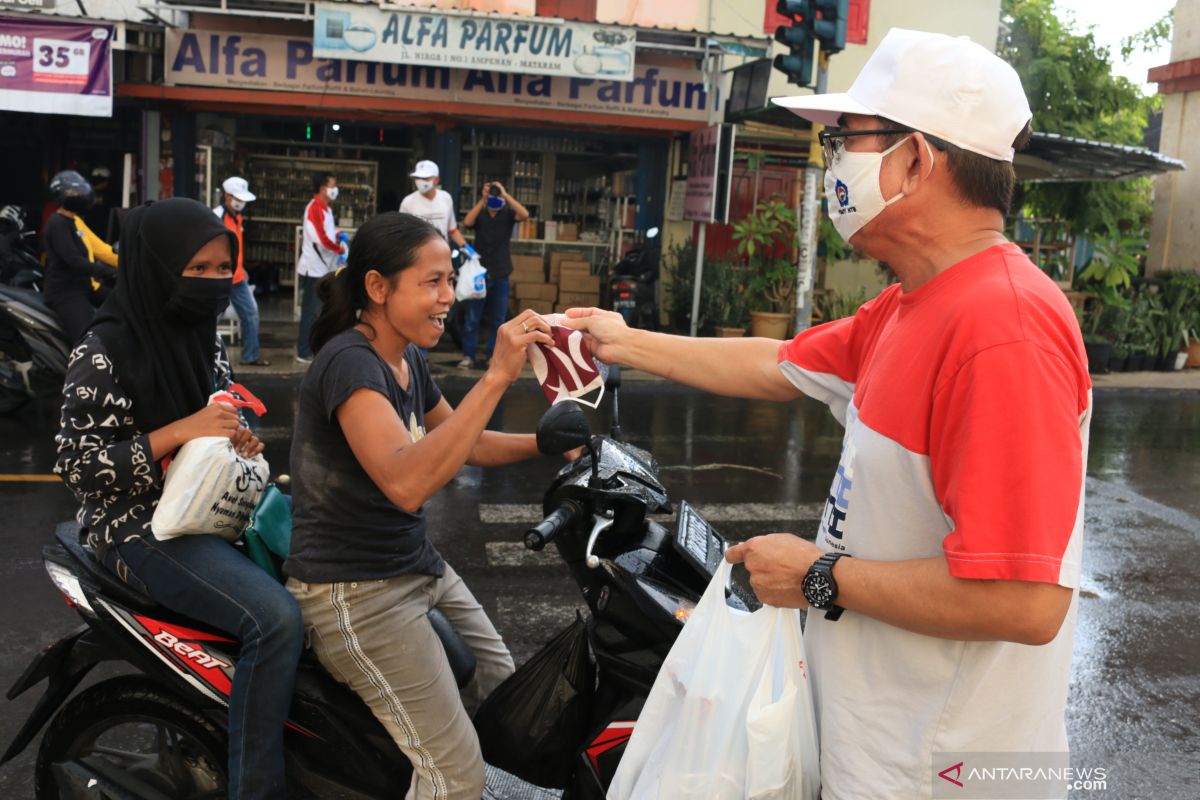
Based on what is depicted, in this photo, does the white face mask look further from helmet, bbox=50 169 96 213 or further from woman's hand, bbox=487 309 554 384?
helmet, bbox=50 169 96 213

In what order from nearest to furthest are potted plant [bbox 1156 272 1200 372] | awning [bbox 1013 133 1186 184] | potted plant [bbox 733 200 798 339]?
awning [bbox 1013 133 1186 184] < potted plant [bbox 733 200 798 339] < potted plant [bbox 1156 272 1200 372]

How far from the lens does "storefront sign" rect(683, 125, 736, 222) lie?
13.8 meters

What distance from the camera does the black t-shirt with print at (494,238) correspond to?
12.9 metres

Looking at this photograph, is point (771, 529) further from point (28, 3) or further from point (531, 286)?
point (28, 3)

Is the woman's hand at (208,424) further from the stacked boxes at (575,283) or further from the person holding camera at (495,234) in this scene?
the stacked boxes at (575,283)

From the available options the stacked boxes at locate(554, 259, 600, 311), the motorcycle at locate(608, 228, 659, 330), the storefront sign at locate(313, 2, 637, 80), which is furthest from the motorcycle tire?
the stacked boxes at locate(554, 259, 600, 311)

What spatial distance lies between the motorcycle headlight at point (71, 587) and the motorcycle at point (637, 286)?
12.0 m

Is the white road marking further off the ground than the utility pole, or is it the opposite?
the utility pole

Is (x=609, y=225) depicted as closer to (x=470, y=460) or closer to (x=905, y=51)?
(x=470, y=460)

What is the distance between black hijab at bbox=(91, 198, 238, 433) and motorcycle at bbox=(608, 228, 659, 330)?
11822 mm

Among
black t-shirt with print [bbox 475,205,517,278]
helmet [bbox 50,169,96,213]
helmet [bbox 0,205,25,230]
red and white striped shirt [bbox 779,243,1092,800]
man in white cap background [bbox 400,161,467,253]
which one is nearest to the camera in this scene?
red and white striped shirt [bbox 779,243,1092,800]

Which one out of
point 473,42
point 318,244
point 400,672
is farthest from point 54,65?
point 400,672

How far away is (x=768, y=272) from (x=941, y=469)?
44.7 feet

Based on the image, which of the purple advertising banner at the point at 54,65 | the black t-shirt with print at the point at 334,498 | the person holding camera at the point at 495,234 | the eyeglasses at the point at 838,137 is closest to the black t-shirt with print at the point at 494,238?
the person holding camera at the point at 495,234
